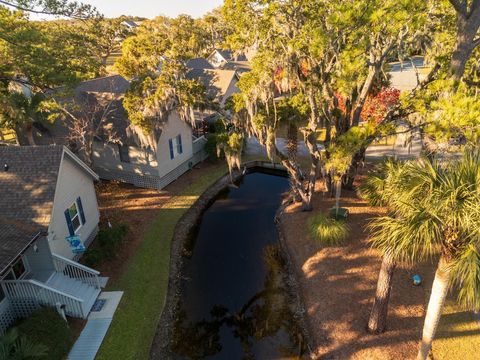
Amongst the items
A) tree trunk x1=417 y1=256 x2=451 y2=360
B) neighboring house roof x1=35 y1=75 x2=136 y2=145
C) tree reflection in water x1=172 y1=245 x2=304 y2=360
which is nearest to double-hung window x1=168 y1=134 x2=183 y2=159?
neighboring house roof x1=35 y1=75 x2=136 y2=145

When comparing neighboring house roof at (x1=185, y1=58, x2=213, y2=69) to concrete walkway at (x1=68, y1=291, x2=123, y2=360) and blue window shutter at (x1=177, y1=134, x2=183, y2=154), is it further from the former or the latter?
concrete walkway at (x1=68, y1=291, x2=123, y2=360)

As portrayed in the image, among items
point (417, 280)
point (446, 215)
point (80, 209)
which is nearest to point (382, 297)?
point (417, 280)

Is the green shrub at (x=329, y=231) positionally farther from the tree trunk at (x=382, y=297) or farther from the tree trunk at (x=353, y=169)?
the tree trunk at (x=382, y=297)

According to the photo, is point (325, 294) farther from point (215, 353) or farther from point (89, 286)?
point (89, 286)

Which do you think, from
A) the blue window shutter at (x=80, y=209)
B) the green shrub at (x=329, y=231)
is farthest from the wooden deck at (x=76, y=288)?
the green shrub at (x=329, y=231)

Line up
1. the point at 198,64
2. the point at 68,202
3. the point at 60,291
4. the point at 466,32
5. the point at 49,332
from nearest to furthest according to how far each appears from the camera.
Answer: the point at 466,32 → the point at 49,332 → the point at 60,291 → the point at 68,202 → the point at 198,64

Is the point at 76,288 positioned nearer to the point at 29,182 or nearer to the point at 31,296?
the point at 31,296
